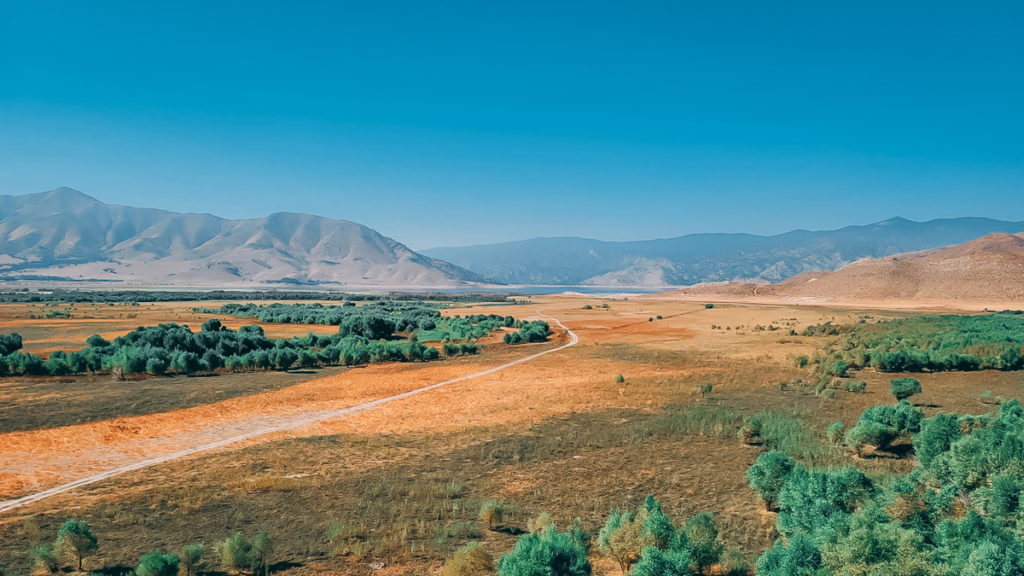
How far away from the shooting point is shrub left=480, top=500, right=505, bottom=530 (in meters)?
10.4

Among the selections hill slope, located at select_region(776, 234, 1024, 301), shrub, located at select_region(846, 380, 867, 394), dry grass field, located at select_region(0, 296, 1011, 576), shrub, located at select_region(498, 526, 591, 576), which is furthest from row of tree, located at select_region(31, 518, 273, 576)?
hill slope, located at select_region(776, 234, 1024, 301)

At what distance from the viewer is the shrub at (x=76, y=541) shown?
859cm

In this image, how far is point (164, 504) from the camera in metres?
11.3

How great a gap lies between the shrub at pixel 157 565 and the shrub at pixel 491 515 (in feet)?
16.9

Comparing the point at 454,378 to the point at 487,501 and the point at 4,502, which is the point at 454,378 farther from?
the point at 4,502

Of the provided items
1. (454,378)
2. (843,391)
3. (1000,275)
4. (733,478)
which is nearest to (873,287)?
(1000,275)

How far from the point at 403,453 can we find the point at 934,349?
31.3m

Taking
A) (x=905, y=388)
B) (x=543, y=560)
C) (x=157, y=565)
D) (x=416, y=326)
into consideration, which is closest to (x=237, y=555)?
(x=157, y=565)

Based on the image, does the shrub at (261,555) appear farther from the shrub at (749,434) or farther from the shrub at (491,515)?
the shrub at (749,434)

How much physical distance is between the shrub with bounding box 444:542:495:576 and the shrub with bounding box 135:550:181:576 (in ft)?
13.3

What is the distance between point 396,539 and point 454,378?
1801 centimetres

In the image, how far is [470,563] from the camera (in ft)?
26.8

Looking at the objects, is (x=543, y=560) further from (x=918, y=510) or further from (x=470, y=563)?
(x=918, y=510)

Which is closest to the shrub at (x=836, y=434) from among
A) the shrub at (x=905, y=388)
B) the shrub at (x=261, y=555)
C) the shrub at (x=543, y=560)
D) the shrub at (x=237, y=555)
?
the shrub at (x=905, y=388)
